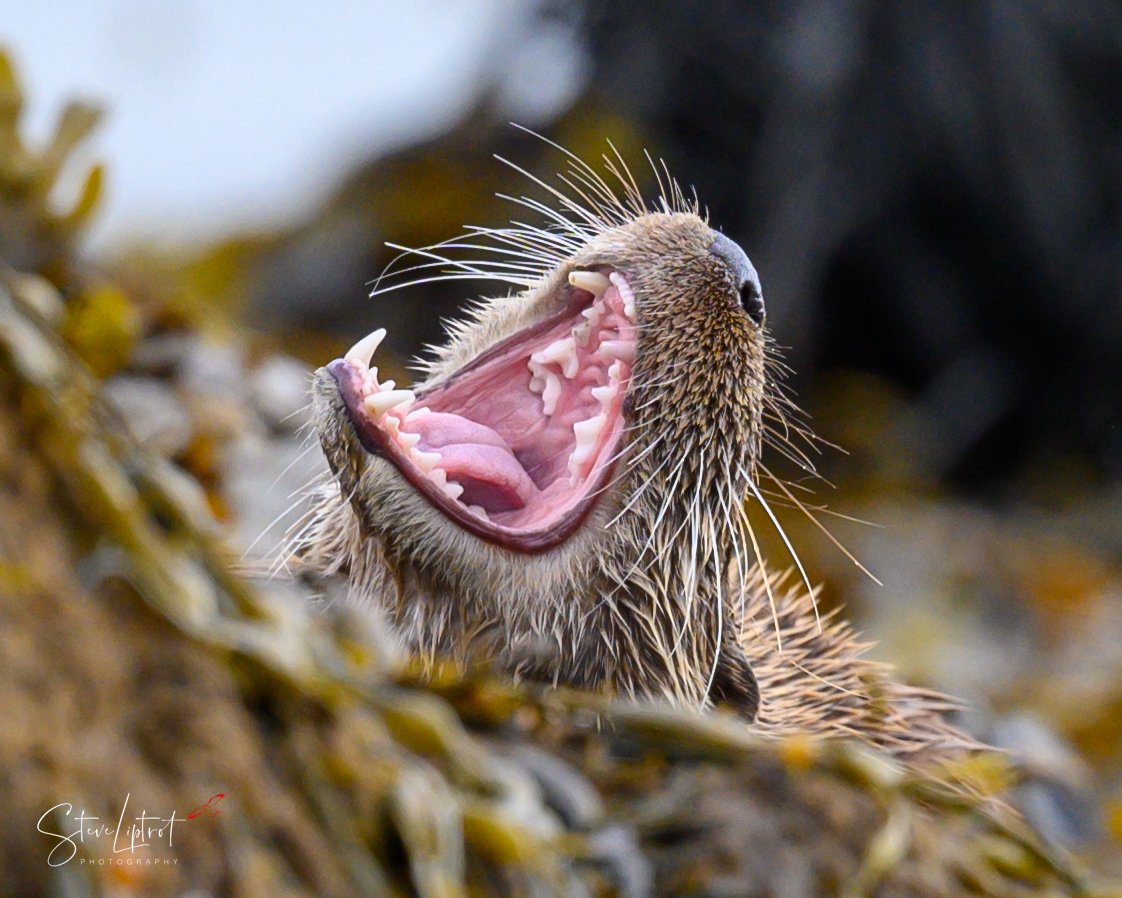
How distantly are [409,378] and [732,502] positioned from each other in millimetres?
657

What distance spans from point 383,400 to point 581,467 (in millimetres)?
318

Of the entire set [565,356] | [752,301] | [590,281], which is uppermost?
[752,301]

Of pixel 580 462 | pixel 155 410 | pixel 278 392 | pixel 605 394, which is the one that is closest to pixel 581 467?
pixel 580 462

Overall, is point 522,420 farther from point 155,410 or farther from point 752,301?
point 155,410

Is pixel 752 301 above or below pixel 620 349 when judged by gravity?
above

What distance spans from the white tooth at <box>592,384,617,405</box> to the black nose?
0.23m

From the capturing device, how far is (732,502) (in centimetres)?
228

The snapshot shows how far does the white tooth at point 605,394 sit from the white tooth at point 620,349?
4 centimetres

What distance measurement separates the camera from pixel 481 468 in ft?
6.81

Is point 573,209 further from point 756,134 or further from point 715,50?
point 715,50

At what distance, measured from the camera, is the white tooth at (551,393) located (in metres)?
2.21

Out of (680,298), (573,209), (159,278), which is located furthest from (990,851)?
(159,278)

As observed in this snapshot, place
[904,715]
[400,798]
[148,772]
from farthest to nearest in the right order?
1. [904,715]
2. [400,798]
3. [148,772]
